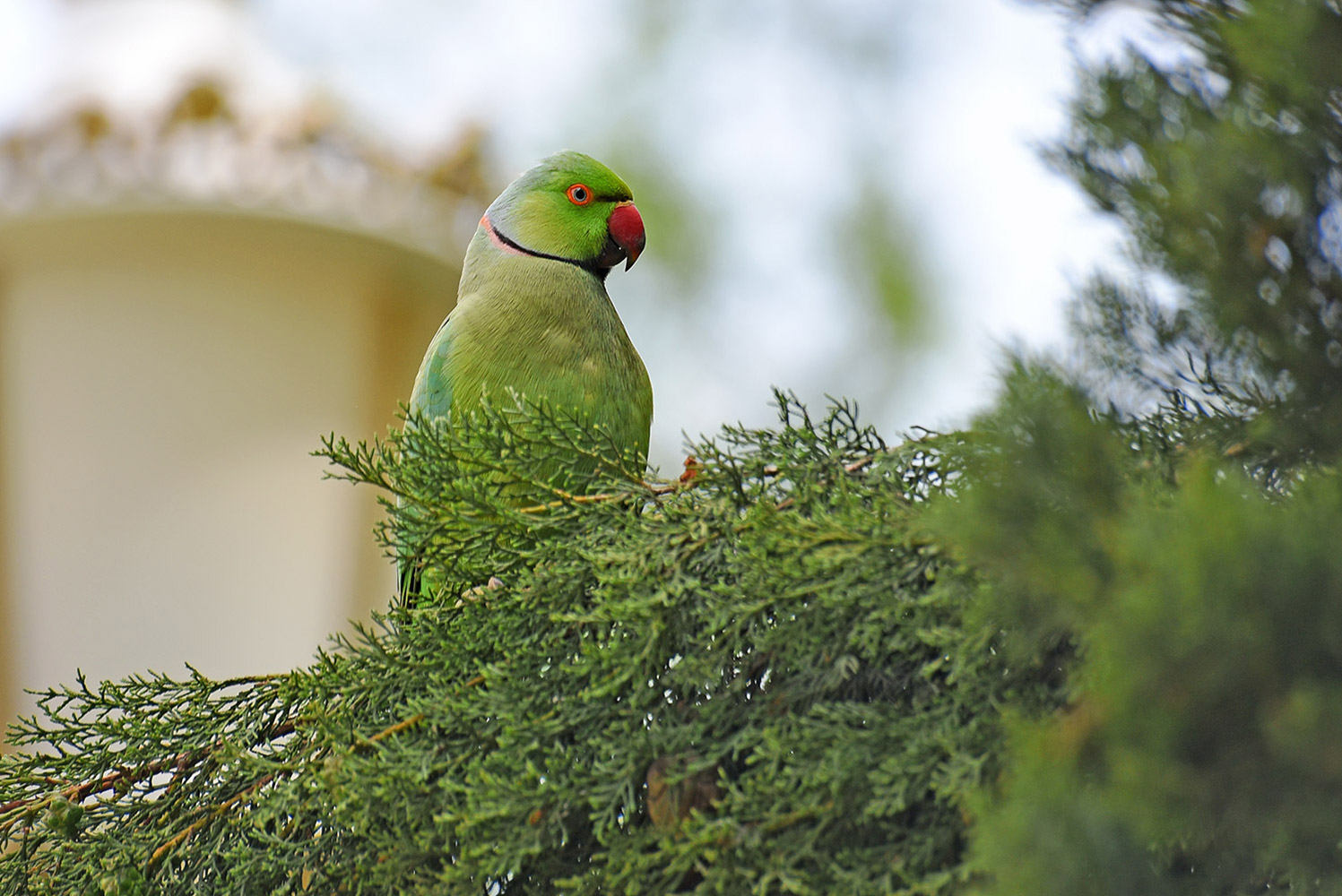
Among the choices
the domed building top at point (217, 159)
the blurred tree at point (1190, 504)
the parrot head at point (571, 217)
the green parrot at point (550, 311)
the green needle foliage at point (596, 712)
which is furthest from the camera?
the domed building top at point (217, 159)

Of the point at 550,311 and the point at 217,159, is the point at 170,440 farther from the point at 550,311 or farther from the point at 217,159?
the point at 550,311

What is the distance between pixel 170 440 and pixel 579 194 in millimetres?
1187

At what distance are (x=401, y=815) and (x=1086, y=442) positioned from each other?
0.41m

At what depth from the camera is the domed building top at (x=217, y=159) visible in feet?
6.81

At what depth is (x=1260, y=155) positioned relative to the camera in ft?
1.33

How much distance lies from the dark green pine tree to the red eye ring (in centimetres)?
74

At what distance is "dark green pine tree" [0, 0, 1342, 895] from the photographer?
36 cm

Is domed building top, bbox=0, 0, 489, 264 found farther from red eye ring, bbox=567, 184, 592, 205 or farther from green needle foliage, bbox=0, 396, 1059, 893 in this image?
green needle foliage, bbox=0, 396, 1059, 893

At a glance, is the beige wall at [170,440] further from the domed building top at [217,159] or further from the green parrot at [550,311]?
the green parrot at [550,311]

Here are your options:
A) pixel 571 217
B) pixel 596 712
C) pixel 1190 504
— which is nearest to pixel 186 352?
pixel 571 217

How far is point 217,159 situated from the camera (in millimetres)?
2100

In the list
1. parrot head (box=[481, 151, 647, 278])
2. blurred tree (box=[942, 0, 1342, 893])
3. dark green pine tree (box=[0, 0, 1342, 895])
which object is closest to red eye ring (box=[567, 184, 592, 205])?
parrot head (box=[481, 151, 647, 278])

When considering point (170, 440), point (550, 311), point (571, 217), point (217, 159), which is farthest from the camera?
point (170, 440)

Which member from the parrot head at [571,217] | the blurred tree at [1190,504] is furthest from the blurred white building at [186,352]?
the blurred tree at [1190,504]
